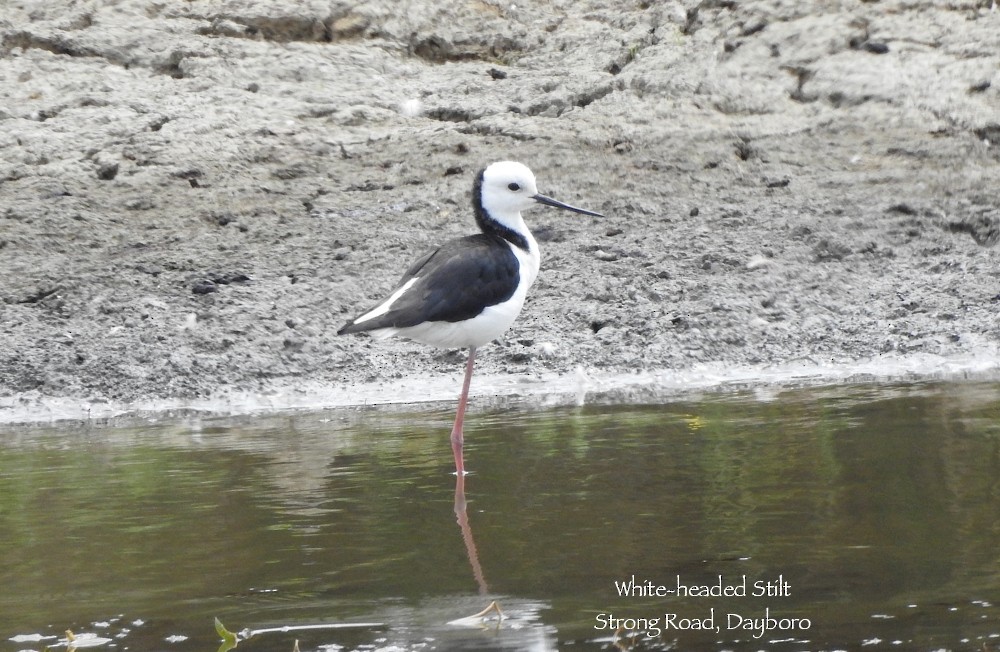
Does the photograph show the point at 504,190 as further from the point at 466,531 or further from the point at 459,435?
the point at 466,531

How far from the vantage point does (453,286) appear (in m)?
5.32

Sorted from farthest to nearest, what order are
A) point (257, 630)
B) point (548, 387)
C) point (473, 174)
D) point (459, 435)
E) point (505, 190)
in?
point (473, 174) → point (548, 387) → point (505, 190) → point (459, 435) → point (257, 630)

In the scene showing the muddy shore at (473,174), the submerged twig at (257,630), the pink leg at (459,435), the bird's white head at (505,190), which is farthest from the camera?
the muddy shore at (473,174)

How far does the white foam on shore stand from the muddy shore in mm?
31

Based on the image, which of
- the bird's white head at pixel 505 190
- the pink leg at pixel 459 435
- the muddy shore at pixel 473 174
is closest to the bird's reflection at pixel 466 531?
the pink leg at pixel 459 435

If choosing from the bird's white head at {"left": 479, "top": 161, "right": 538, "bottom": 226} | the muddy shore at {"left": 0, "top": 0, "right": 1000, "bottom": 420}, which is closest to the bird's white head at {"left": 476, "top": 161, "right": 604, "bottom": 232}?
the bird's white head at {"left": 479, "top": 161, "right": 538, "bottom": 226}

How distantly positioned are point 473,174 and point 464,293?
3004 millimetres

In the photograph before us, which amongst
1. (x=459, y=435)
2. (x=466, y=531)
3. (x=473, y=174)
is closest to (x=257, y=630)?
(x=466, y=531)

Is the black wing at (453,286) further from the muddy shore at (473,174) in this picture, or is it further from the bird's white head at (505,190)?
the muddy shore at (473,174)

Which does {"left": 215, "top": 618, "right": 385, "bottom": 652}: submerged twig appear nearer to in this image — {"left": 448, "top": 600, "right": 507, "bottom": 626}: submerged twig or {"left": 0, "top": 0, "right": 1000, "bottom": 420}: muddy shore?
{"left": 448, "top": 600, "right": 507, "bottom": 626}: submerged twig

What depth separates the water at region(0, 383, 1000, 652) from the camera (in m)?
3.08

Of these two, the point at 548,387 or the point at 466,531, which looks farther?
the point at 548,387

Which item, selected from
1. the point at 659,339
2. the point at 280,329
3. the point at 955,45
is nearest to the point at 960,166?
the point at 955,45

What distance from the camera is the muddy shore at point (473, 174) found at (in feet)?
22.4
